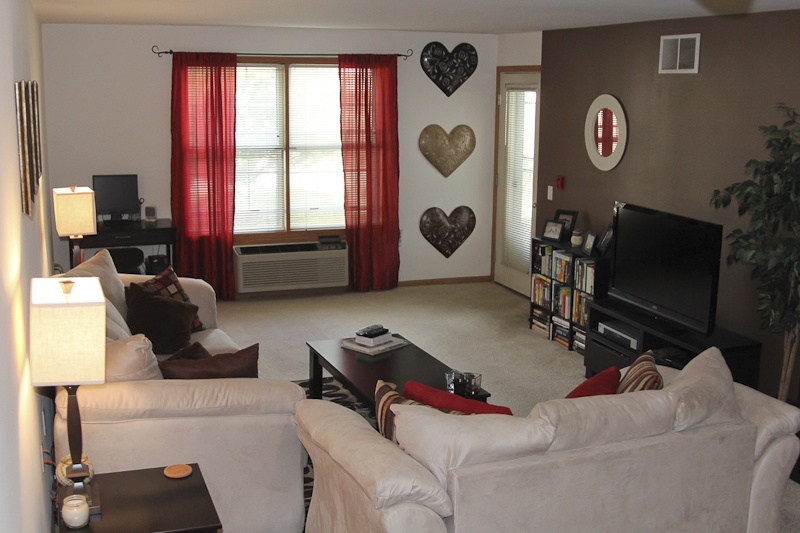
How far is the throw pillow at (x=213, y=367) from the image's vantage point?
3699mm

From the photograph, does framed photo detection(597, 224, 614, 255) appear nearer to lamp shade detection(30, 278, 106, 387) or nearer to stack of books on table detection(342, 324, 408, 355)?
stack of books on table detection(342, 324, 408, 355)

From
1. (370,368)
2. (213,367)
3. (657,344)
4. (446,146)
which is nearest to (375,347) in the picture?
(370,368)

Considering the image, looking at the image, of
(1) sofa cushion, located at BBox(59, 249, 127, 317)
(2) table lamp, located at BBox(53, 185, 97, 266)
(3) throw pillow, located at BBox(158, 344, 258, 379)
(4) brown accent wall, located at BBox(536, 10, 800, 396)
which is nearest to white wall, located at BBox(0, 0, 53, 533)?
(3) throw pillow, located at BBox(158, 344, 258, 379)

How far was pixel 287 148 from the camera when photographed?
812 centimetres

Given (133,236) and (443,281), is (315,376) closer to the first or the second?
(133,236)

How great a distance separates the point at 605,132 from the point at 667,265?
1641 millimetres

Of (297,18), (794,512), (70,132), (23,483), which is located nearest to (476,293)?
(297,18)

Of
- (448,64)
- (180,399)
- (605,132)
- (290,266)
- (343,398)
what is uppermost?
(448,64)

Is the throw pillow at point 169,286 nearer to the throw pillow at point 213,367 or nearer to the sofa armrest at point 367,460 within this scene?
the throw pillow at point 213,367

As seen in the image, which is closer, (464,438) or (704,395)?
(464,438)

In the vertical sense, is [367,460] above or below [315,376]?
above

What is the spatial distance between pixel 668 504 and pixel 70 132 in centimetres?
610

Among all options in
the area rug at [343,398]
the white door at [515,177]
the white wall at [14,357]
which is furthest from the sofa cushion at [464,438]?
the white door at [515,177]

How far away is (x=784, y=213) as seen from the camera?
440 cm
